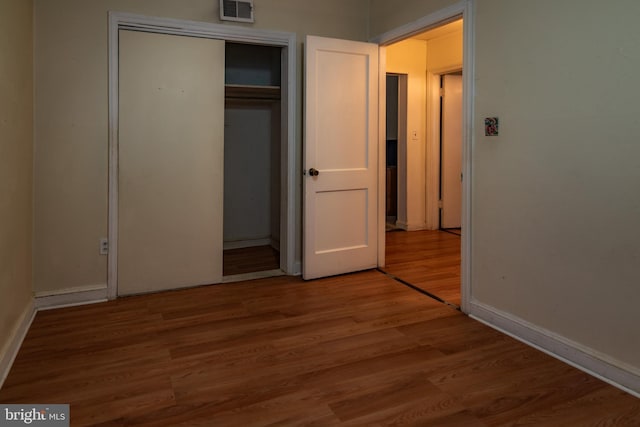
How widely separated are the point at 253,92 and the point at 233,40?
104cm

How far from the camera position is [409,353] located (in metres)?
2.35

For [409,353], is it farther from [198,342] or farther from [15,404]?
[15,404]

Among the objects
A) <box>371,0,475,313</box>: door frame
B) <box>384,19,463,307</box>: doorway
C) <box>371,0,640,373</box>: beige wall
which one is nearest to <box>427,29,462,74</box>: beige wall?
<box>384,19,463,307</box>: doorway

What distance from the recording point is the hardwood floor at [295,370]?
180cm

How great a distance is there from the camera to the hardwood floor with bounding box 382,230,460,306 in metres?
3.54

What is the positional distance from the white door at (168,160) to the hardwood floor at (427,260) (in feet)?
5.59

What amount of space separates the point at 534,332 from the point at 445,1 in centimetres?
222

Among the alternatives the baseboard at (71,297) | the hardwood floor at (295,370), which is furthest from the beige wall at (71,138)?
the hardwood floor at (295,370)

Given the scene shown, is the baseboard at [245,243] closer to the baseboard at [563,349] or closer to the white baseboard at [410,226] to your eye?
the white baseboard at [410,226]

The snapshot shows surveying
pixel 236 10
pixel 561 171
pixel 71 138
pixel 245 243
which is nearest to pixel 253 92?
pixel 236 10

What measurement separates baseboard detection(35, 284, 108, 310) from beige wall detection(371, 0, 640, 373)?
2.63 metres

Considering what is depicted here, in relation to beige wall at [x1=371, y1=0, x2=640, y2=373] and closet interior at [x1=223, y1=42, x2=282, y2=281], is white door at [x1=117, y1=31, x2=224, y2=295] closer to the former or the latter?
closet interior at [x1=223, y1=42, x2=282, y2=281]

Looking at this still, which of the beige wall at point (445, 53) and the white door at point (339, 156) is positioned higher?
the beige wall at point (445, 53)

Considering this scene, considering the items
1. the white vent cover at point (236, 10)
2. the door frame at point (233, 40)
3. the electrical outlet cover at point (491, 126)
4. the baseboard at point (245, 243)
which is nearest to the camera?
the electrical outlet cover at point (491, 126)
